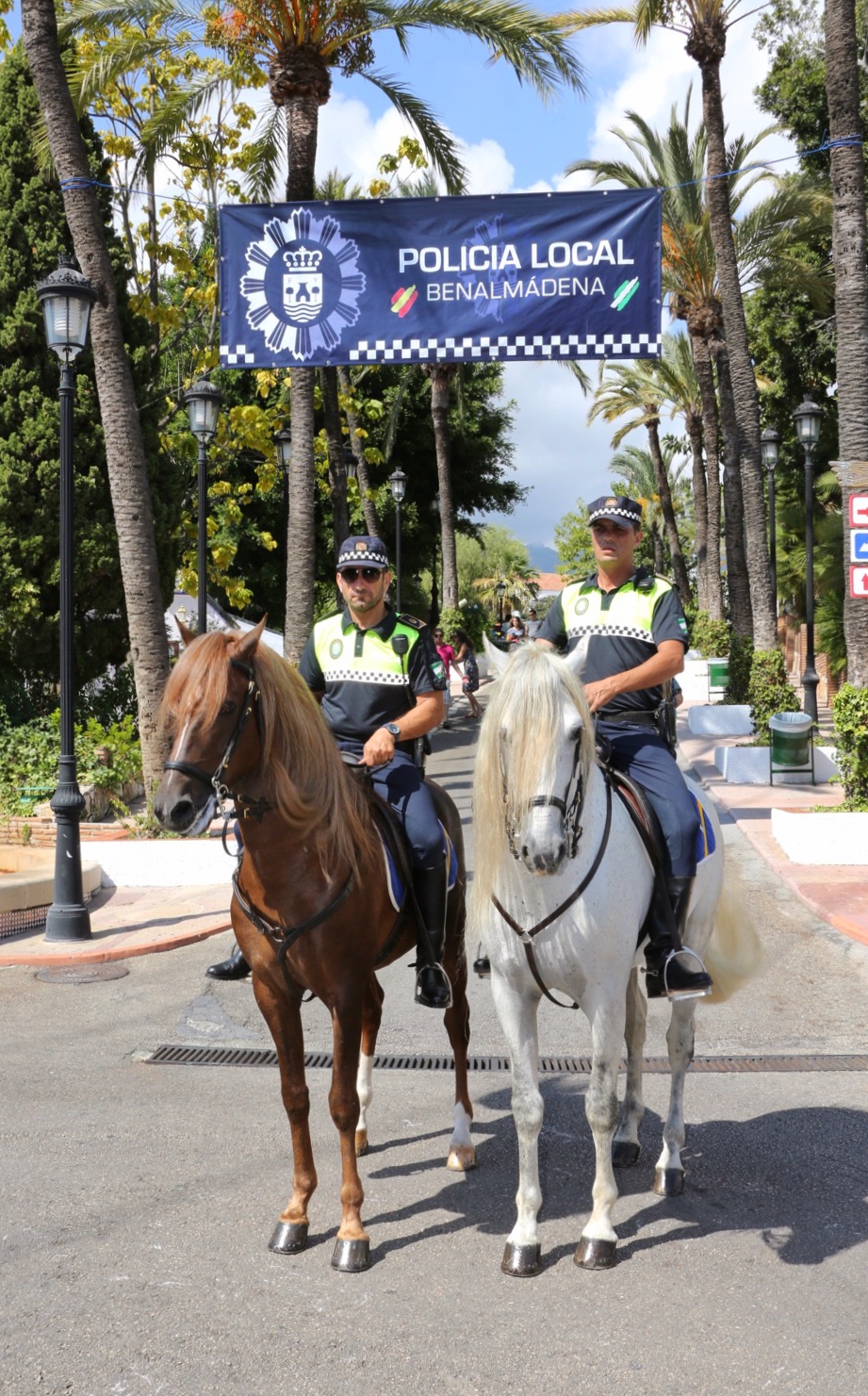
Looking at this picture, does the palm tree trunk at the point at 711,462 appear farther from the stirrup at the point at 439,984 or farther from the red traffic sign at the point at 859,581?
the stirrup at the point at 439,984

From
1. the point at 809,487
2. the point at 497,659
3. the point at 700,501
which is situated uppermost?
the point at 700,501

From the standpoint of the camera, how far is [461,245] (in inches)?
467

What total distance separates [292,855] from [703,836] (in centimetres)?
180

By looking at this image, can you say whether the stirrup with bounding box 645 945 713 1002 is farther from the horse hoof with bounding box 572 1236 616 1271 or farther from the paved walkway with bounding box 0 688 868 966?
the paved walkway with bounding box 0 688 868 966

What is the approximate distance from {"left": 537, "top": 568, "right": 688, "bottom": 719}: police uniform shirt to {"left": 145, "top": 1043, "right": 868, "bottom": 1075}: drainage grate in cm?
253

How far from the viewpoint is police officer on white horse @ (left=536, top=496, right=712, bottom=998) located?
16.1 feet

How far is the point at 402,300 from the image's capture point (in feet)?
39.3

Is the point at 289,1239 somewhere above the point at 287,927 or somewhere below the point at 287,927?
below

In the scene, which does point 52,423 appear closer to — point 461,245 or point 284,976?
point 461,245

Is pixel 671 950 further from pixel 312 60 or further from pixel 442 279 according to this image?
pixel 312 60

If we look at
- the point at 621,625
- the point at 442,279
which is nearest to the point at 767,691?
the point at 442,279

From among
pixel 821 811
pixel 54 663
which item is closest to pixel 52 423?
pixel 54 663

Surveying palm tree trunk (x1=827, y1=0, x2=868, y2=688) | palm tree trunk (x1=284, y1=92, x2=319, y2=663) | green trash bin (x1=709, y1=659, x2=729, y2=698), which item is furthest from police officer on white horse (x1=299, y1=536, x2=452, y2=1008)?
green trash bin (x1=709, y1=659, x2=729, y2=698)

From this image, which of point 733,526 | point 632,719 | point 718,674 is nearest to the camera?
point 632,719
